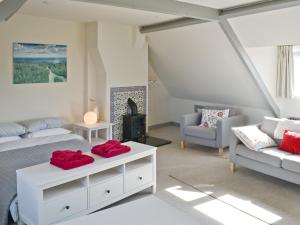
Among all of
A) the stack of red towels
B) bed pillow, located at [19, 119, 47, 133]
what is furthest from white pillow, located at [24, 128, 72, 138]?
the stack of red towels

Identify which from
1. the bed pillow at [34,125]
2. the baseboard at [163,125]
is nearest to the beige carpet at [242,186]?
the bed pillow at [34,125]

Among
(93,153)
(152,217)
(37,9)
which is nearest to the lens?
(152,217)

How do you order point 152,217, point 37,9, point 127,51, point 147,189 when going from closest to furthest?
1. point 152,217
2. point 147,189
3. point 37,9
4. point 127,51

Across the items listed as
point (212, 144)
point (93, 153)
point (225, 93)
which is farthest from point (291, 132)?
point (93, 153)

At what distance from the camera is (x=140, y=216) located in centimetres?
197

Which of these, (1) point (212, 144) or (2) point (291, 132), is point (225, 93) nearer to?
A: (1) point (212, 144)

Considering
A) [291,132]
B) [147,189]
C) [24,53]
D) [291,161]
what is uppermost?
[24,53]

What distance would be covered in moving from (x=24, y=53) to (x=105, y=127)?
68.0 inches

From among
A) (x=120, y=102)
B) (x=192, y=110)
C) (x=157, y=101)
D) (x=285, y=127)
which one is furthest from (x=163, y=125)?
(x=285, y=127)

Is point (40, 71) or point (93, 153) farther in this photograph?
point (40, 71)

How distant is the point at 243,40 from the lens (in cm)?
457

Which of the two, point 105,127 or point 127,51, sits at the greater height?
point 127,51

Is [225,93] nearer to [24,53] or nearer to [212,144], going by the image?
[212,144]

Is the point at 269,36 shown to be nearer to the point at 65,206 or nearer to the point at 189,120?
the point at 189,120
